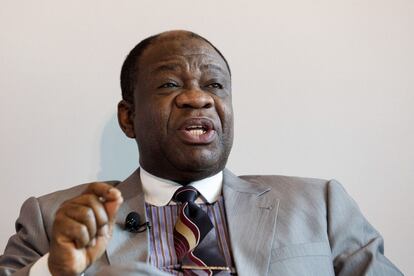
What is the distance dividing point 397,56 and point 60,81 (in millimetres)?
1032

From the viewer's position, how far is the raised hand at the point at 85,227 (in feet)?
3.20

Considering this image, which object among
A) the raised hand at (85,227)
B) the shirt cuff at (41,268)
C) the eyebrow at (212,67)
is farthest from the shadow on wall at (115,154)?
the raised hand at (85,227)

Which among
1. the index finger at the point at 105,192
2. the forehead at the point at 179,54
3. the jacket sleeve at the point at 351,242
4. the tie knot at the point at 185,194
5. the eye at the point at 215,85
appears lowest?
the jacket sleeve at the point at 351,242

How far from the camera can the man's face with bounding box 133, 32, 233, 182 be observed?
135 centimetres

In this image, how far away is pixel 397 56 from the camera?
70.9 inches

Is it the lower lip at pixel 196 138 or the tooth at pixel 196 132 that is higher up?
the tooth at pixel 196 132

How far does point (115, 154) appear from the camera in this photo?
5.77 ft

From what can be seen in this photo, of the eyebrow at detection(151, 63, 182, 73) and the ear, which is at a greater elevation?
the eyebrow at detection(151, 63, 182, 73)

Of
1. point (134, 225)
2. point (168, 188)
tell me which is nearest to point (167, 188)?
point (168, 188)

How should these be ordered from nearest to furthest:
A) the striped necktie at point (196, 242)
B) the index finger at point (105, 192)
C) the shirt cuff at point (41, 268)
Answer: the index finger at point (105, 192), the shirt cuff at point (41, 268), the striped necktie at point (196, 242)

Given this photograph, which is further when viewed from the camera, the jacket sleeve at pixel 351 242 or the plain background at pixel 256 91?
the plain background at pixel 256 91

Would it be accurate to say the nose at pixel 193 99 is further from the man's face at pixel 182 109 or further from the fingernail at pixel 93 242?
the fingernail at pixel 93 242

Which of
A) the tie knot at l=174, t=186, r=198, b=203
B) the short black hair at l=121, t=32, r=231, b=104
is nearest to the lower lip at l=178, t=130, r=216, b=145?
the tie knot at l=174, t=186, r=198, b=203

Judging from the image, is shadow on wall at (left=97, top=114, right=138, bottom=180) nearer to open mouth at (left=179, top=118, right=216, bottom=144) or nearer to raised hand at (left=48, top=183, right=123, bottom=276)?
open mouth at (left=179, top=118, right=216, bottom=144)
